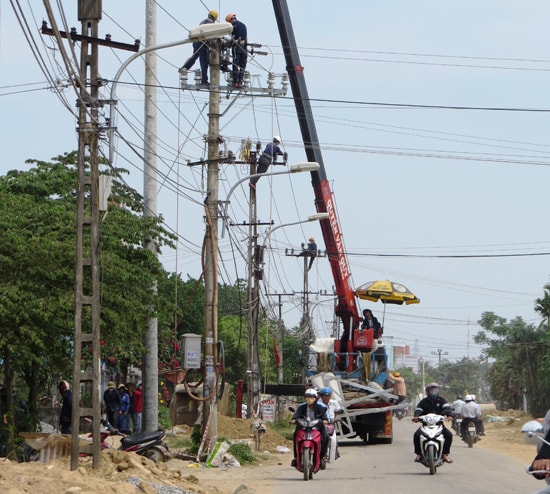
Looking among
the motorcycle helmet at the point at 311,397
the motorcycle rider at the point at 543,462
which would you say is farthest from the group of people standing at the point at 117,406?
the motorcycle rider at the point at 543,462

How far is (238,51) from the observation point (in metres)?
26.8

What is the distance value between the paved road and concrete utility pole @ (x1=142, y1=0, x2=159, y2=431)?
12.5 ft

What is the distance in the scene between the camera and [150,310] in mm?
24922

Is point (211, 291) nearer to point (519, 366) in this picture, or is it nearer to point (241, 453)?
point (241, 453)

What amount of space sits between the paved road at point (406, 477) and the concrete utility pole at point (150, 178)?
3.81 m

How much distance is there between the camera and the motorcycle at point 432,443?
19750 mm

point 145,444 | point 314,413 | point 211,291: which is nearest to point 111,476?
point 314,413

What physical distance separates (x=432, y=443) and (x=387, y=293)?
11.6 metres

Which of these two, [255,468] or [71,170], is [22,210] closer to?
[255,468]

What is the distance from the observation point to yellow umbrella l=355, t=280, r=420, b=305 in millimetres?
31345

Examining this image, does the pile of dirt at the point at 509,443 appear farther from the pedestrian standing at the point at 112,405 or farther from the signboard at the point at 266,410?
the pedestrian standing at the point at 112,405

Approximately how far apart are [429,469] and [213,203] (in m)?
7.67

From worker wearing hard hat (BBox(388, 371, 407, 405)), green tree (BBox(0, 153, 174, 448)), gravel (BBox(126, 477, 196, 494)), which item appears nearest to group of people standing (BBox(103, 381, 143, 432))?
green tree (BBox(0, 153, 174, 448))

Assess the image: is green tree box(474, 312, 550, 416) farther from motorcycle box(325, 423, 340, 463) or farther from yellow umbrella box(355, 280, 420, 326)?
motorcycle box(325, 423, 340, 463)
